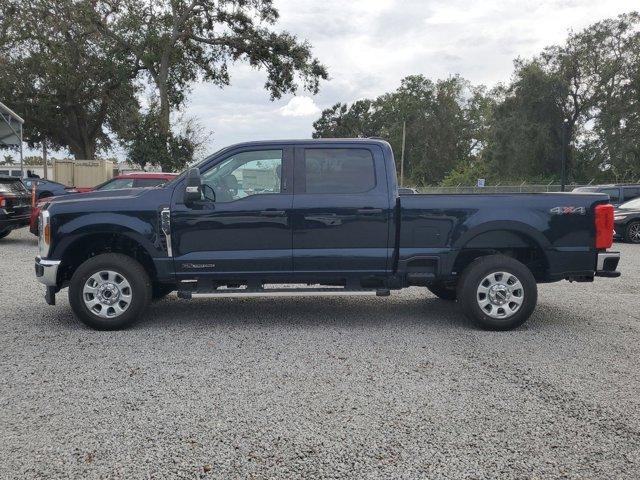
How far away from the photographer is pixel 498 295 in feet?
20.0

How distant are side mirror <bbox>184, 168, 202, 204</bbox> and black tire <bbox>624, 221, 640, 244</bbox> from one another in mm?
14245

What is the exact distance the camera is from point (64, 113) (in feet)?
107

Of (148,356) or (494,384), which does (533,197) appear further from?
(148,356)

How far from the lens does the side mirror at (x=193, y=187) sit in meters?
5.83

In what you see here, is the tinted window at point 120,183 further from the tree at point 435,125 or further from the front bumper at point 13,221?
the tree at point 435,125

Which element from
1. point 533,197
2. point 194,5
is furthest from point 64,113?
point 533,197

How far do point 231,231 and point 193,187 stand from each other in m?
0.61

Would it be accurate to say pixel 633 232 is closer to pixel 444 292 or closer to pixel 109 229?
pixel 444 292

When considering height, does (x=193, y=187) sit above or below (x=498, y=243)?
above

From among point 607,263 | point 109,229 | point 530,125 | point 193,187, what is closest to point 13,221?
point 109,229

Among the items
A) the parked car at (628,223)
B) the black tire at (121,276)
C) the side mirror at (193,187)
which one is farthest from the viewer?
the parked car at (628,223)

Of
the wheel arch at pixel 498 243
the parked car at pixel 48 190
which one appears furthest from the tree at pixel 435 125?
the wheel arch at pixel 498 243

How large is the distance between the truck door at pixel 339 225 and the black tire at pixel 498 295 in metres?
0.93

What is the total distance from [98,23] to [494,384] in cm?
2930
